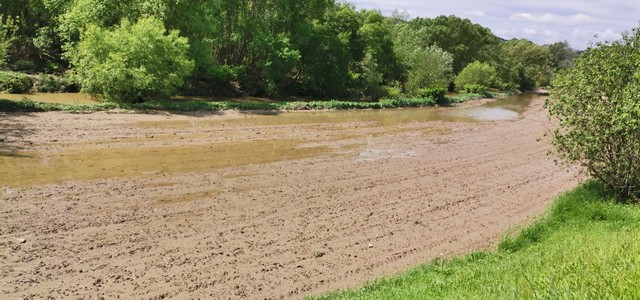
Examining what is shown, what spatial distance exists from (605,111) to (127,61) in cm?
2425

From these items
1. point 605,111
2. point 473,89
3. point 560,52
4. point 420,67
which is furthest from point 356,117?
point 560,52

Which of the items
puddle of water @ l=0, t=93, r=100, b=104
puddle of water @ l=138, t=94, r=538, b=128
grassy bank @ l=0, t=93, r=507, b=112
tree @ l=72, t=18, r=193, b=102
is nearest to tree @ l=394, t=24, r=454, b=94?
puddle of water @ l=138, t=94, r=538, b=128

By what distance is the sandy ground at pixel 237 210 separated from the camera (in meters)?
8.66

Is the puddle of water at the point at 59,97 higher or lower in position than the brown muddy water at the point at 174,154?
higher

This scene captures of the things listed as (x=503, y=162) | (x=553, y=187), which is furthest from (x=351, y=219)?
(x=503, y=162)

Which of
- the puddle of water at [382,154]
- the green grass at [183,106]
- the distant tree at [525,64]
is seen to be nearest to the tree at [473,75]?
the distant tree at [525,64]

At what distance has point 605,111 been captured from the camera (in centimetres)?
1253

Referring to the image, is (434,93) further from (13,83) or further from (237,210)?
(237,210)

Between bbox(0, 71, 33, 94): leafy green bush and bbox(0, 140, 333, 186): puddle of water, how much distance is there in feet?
51.1

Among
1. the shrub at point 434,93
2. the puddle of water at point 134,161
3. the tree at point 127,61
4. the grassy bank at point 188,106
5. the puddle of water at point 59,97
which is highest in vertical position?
the tree at point 127,61

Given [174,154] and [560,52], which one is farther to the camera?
[560,52]

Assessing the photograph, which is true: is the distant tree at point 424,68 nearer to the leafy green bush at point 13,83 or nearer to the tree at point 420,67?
the tree at point 420,67

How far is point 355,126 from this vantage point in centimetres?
2981

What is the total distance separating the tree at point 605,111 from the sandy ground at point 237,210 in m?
2.15
